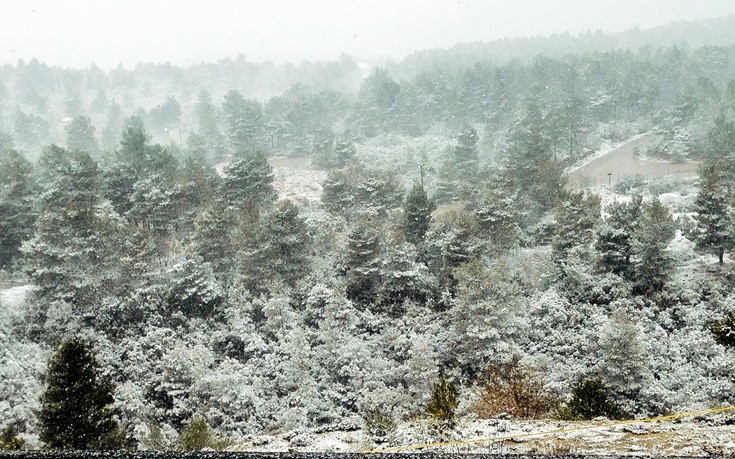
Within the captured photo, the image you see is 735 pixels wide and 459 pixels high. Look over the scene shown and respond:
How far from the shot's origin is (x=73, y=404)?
598 inches

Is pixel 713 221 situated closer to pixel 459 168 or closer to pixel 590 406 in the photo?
pixel 590 406

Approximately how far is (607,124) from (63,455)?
3175 inches

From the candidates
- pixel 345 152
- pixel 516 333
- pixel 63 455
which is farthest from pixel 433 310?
pixel 345 152

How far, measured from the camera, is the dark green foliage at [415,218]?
35.6 metres

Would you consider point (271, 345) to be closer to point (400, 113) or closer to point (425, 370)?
→ point (425, 370)

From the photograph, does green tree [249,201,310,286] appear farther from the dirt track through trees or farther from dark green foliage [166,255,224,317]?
the dirt track through trees

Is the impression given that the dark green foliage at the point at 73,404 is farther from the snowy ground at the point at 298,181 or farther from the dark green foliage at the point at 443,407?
the snowy ground at the point at 298,181

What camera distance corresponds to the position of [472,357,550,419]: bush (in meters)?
18.9

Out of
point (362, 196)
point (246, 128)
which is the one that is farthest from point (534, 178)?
point (246, 128)

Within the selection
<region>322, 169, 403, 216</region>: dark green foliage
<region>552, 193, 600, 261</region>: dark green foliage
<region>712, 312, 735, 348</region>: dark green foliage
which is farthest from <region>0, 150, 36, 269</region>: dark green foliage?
<region>712, 312, 735, 348</region>: dark green foliage

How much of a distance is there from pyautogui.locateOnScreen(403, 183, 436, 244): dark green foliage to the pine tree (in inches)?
687

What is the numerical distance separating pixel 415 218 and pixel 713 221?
62.1 feet

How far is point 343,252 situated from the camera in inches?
1403

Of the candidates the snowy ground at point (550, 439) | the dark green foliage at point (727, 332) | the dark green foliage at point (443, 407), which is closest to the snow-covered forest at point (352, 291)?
the dark green foliage at point (727, 332)
